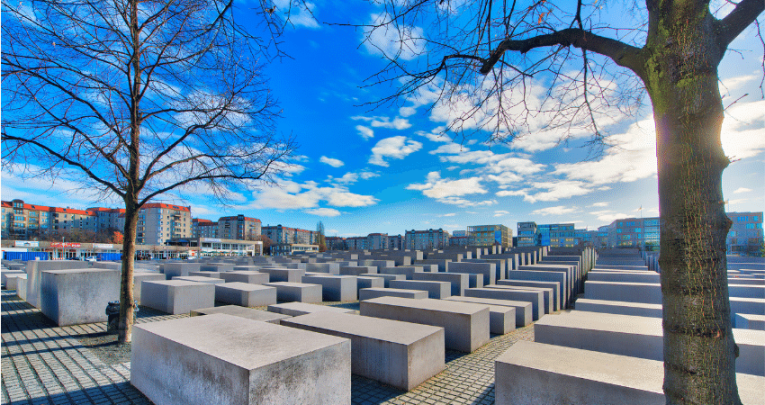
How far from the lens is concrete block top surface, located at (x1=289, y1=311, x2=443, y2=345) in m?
5.32

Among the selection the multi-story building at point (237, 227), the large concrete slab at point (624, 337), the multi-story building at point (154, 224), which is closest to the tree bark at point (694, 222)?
the large concrete slab at point (624, 337)

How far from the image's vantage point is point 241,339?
13.1ft

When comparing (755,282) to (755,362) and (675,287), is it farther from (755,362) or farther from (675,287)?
(675,287)

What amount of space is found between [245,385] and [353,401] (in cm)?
202

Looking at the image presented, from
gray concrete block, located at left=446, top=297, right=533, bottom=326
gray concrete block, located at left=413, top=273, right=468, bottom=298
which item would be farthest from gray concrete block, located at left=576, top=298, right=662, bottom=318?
gray concrete block, located at left=413, top=273, right=468, bottom=298

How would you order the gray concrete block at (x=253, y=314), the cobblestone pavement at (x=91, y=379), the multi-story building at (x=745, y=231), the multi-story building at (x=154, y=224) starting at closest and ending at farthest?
the cobblestone pavement at (x=91, y=379), the gray concrete block at (x=253, y=314), the multi-story building at (x=745, y=231), the multi-story building at (x=154, y=224)

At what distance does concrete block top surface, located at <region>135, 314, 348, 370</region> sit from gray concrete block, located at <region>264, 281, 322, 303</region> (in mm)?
6865

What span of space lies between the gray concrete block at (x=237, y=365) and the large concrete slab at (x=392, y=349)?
1183 millimetres

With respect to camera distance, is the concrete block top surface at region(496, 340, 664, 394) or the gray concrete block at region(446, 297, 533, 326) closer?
the concrete block top surface at region(496, 340, 664, 394)

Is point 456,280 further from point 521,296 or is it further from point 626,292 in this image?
point 626,292

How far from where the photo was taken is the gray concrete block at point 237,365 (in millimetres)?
3148

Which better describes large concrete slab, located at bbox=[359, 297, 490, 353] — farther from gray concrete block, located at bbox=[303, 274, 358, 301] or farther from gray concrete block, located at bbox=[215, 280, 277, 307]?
gray concrete block, located at bbox=[303, 274, 358, 301]

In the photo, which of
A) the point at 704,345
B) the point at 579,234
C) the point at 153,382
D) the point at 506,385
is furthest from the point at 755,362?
the point at 579,234

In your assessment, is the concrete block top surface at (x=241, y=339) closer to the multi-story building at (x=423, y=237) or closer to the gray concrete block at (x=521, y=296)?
the gray concrete block at (x=521, y=296)
